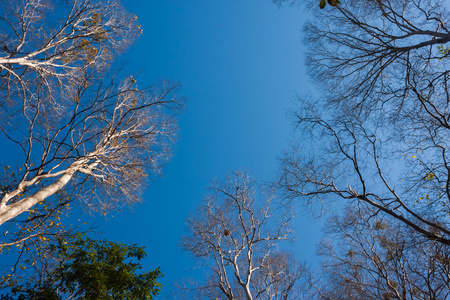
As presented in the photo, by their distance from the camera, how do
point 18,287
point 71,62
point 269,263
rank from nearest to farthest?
point 18,287 < point 71,62 < point 269,263

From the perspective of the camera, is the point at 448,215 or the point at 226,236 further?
the point at 226,236

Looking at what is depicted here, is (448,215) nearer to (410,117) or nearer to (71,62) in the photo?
(410,117)

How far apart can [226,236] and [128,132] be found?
6.18 metres

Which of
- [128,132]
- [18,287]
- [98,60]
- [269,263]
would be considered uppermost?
[98,60]

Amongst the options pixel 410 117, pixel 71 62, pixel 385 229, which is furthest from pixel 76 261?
pixel 385 229

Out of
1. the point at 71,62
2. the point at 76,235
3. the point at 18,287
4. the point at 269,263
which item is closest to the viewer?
the point at 18,287


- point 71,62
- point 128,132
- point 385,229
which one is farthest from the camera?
point 385,229

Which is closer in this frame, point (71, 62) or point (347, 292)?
point (71, 62)

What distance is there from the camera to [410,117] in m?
5.98

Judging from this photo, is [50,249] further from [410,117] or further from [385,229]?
[385,229]

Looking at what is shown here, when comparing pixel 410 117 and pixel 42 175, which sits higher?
pixel 410 117

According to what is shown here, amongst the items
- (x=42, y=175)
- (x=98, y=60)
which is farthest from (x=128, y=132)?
(x=42, y=175)

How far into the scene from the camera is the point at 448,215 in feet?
20.0

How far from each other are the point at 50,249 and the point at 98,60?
230 inches
